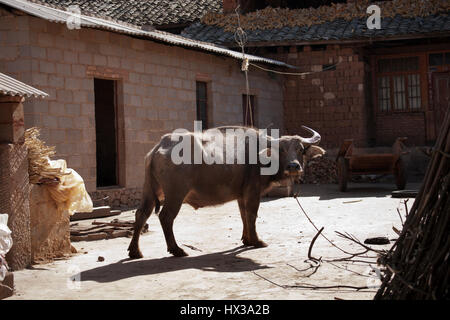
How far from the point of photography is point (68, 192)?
7.25 meters

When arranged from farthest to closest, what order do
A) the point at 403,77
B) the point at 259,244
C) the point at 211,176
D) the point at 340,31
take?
the point at 403,77 < the point at 340,31 < the point at 259,244 < the point at 211,176

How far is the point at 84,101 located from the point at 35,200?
16.8ft

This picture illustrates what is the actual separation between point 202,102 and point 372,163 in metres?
4.58

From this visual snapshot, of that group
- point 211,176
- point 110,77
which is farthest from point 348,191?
point 211,176

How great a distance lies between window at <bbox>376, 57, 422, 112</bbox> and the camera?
18844 millimetres

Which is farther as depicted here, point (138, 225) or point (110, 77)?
point (110, 77)

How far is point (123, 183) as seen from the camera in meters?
12.9

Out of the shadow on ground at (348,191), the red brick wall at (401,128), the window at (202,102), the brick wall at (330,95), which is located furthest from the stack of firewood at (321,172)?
the window at (202,102)

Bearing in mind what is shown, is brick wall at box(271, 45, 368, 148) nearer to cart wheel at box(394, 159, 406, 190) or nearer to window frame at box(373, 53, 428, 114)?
window frame at box(373, 53, 428, 114)

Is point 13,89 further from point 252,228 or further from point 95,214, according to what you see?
point 95,214

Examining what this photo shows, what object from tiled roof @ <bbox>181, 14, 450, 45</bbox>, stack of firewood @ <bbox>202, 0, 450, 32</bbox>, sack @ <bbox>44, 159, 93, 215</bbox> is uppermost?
stack of firewood @ <bbox>202, 0, 450, 32</bbox>

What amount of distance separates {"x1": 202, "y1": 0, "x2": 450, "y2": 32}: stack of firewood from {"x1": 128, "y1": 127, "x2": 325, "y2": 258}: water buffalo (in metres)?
11.5

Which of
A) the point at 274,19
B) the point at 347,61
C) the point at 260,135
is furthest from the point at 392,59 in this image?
the point at 260,135

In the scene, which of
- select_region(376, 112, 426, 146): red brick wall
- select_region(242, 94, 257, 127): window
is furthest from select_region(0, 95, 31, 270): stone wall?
select_region(376, 112, 426, 146): red brick wall
